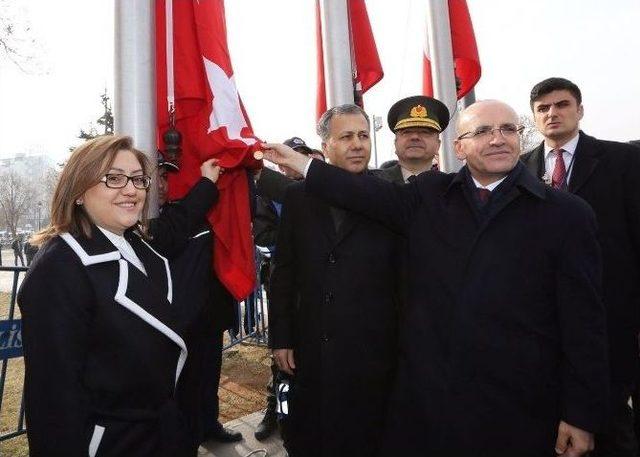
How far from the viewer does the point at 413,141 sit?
312 cm

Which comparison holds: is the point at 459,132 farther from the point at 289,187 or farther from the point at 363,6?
the point at 363,6

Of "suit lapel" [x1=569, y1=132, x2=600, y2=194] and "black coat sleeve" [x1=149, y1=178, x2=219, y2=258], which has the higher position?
"suit lapel" [x1=569, y1=132, x2=600, y2=194]

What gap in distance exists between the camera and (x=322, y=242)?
8.04ft

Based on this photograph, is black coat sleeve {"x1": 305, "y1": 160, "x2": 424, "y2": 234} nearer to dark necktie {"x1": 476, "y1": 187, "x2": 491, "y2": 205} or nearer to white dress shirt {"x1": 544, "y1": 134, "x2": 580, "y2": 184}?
dark necktie {"x1": 476, "y1": 187, "x2": 491, "y2": 205}

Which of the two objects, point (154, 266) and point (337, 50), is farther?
point (337, 50)

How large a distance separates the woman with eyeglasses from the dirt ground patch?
8.31ft

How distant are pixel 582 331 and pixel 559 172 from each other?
4.94ft

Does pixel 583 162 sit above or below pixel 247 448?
above

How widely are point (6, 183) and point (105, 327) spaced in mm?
65176

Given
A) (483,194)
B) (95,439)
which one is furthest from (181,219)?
(483,194)

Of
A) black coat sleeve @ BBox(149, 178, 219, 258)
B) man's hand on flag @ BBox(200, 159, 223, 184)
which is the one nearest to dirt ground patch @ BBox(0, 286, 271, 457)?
black coat sleeve @ BBox(149, 178, 219, 258)

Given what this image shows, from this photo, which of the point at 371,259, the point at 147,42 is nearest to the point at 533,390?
the point at 371,259

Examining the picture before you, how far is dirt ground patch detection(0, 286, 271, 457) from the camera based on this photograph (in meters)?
4.00

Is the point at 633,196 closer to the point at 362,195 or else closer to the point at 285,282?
the point at 362,195
